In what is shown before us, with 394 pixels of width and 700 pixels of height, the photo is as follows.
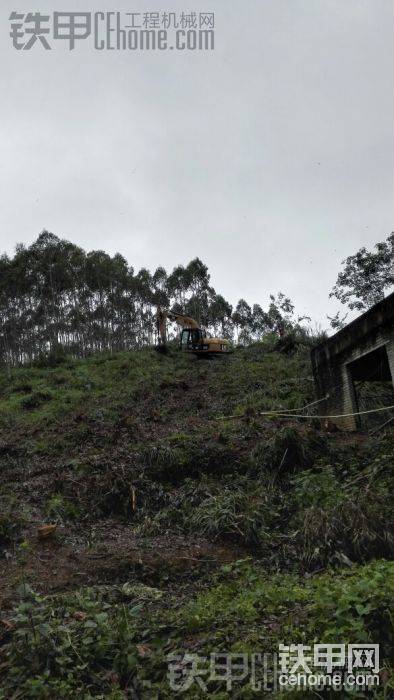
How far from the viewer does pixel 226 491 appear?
7.63m

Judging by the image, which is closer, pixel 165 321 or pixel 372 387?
pixel 372 387

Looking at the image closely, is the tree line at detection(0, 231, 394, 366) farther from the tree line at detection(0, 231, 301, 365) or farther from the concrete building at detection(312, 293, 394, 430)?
the concrete building at detection(312, 293, 394, 430)

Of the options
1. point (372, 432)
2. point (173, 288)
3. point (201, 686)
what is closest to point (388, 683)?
point (201, 686)

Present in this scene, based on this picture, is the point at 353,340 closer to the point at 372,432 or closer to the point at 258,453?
the point at 372,432

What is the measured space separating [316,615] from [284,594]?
561mm

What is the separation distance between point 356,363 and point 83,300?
35998 millimetres

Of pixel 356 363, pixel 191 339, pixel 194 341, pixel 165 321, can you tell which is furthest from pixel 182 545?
pixel 165 321

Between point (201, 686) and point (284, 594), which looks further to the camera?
point (284, 594)

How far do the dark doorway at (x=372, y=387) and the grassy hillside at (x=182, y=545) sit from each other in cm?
109

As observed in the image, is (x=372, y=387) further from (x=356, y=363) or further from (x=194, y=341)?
(x=194, y=341)

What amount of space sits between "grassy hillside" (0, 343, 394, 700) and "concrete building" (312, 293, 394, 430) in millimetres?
958

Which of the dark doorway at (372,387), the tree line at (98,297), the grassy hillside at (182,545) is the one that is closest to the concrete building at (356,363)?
the dark doorway at (372,387)

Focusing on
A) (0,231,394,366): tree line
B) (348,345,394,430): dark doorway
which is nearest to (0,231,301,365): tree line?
(0,231,394,366): tree line

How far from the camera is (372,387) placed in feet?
40.8
